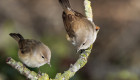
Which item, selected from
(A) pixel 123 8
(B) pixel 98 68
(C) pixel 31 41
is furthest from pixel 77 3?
(C) pixel 31 41

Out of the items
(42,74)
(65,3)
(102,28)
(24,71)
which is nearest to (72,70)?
(42,74)

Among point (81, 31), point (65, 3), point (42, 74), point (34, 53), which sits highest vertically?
point (65, 3)

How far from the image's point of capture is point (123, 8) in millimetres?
8797

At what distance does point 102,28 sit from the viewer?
842 cm

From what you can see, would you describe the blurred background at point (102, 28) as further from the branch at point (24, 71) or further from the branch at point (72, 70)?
the branch at point (24, 71)

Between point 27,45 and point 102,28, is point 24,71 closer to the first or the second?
point 27,45

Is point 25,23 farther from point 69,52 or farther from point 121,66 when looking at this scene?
point 121,66

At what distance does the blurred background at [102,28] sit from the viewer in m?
7.62

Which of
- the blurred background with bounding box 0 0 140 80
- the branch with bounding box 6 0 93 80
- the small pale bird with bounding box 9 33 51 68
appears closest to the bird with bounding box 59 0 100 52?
the branch with bounding box 6 0 93 80

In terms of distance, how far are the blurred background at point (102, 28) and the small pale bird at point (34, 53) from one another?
2.52m

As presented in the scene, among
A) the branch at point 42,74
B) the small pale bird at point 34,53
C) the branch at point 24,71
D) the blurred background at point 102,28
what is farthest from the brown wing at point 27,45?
the blurred background at point 102,28

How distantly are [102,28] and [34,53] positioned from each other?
4.24 m

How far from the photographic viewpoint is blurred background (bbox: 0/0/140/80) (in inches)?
300

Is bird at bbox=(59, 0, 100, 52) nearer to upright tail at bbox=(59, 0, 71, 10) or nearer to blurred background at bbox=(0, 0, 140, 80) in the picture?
upright tail at bbox=(59, 0, 71, 10)
